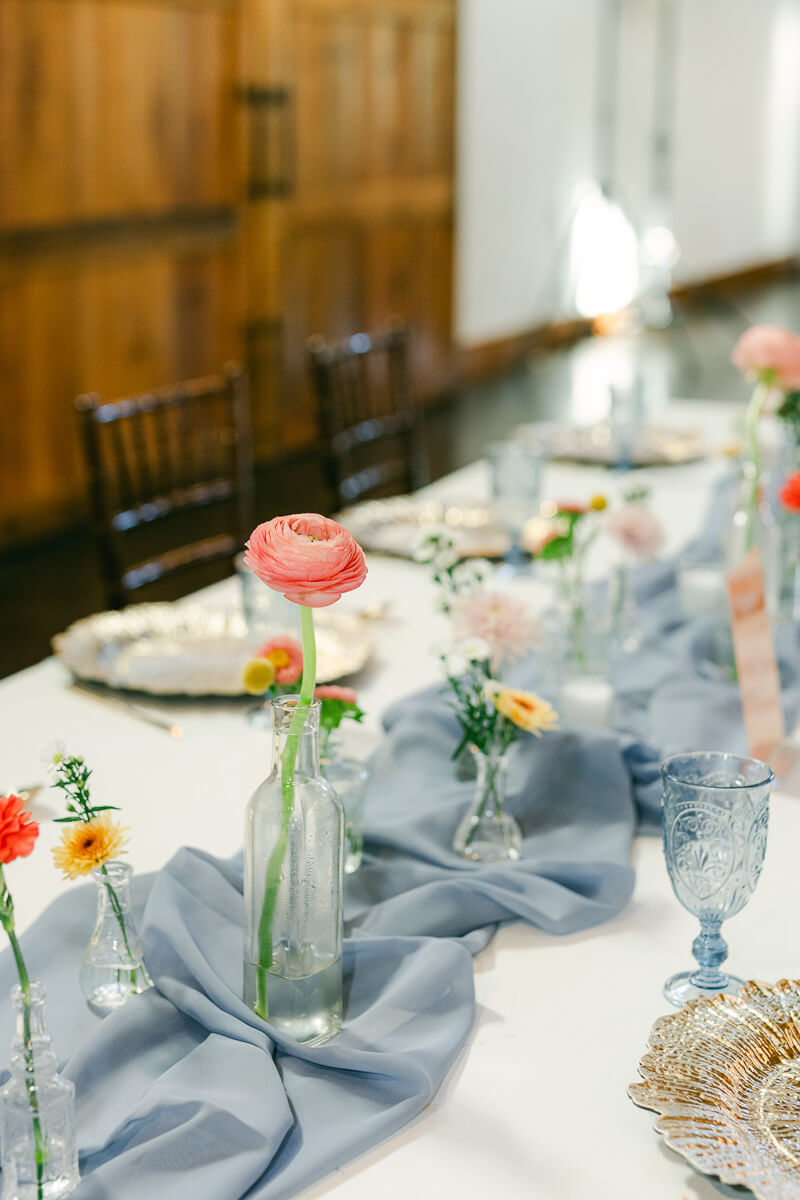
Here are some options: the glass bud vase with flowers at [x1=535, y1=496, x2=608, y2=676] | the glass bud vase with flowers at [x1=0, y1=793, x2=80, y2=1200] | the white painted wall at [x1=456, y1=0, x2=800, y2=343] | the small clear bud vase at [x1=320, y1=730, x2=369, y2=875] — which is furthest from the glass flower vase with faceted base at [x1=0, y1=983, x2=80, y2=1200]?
the white painted wall at [x1=456, y1=0, x2=800, y2=343]

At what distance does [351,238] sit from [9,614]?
8.89ft

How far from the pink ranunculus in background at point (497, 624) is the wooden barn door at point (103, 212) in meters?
3.23

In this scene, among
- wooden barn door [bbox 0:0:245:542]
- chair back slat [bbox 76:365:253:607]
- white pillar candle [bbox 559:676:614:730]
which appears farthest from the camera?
wooden barn door [bbox 0:0:245:542]

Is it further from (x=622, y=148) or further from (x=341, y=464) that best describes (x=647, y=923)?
(x=622, y=148)

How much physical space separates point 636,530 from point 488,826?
73 centimetres

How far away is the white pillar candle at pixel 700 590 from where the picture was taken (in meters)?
1.81

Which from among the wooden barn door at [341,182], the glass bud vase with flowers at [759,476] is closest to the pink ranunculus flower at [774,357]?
the glass bud vase with flowers at [759,476]

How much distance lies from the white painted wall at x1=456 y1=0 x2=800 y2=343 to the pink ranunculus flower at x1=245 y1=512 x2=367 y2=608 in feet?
20.2

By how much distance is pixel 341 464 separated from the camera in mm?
2625

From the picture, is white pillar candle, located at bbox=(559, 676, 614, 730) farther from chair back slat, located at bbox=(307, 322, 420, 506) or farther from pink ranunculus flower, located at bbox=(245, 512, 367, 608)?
chair back slat, located at bbox=(307, 322, 420, 506)

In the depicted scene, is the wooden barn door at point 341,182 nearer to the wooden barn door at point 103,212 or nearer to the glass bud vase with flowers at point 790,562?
the wooden barn door at point 103,212

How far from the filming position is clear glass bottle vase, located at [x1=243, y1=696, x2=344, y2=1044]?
923 mm

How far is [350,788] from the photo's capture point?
3.92ft

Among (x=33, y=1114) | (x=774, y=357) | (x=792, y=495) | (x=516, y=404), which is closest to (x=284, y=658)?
(x=33, y=1114)
